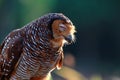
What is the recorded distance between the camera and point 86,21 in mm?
17797

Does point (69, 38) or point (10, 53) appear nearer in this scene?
point (69, 38)

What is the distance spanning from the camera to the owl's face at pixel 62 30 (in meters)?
6.92

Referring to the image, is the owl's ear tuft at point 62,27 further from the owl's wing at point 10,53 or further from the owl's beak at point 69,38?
the owl's wing at point 10,53

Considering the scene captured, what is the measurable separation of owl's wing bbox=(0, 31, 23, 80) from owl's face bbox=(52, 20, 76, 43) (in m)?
0.43

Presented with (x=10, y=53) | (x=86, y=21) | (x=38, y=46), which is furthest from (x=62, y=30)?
(x=86, y=21)

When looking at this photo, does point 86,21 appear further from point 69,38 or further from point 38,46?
point 69,38

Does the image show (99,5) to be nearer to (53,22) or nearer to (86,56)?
(86,56)

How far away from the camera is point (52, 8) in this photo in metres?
16.7

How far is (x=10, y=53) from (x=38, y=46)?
455 mm

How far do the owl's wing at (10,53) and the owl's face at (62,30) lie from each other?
1.40ft

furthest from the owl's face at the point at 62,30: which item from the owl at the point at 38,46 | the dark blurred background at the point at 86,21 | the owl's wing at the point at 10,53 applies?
the dark blurred background at the point at 86,21

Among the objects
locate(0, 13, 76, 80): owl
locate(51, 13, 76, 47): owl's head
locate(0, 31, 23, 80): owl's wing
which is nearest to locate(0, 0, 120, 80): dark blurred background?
locate(0, 31, 23, 80): owl's wing

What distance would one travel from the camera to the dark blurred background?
1678cm

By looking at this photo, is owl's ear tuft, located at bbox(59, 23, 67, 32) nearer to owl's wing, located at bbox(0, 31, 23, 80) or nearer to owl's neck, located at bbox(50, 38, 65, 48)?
owl's neck, located at bbox(50, 38, 65, 48)
